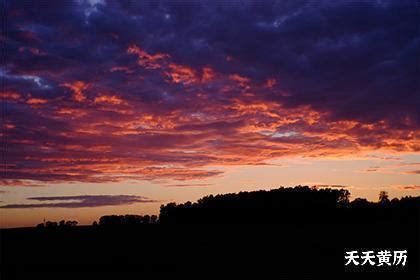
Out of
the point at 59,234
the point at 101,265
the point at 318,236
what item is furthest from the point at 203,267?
the point at 59,234

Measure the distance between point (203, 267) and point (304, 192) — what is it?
191 ft

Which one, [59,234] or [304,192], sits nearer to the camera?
[59,234]

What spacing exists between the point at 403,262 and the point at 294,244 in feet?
38.6

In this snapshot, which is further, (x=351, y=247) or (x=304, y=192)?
(x=304, y=192)

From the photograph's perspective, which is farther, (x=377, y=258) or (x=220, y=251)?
(x=220, y=251)

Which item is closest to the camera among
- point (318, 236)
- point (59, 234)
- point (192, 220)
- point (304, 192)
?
point (318, 236)

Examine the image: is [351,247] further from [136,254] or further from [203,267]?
[136,254]

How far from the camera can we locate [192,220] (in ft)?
299

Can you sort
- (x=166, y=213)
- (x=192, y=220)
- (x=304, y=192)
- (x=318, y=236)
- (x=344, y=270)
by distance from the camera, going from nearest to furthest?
(x=344, y=270)
(x=318, y=236)
(x=304, y=192)
(x=192, y=220)
(x=166, y=213)

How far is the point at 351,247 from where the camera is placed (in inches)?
1337

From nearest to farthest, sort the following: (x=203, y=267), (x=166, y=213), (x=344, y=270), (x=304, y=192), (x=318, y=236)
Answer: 1. (x=344, y=270)
2. (x=203, y=267)
3. (x=318, y=236)
4. (x=304, y=192)
5. (x=166, y=213)

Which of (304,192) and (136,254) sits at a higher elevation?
(304,192)

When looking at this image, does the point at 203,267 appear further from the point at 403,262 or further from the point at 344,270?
the point at 403,262

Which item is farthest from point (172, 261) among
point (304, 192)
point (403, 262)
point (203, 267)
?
point (304, 192)
